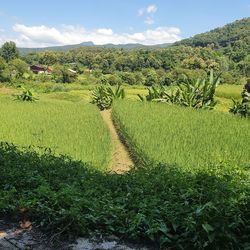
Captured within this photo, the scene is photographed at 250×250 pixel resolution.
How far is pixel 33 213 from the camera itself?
162 inches

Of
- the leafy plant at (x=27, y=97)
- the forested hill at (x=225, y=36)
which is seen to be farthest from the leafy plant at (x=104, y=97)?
the forested hill at (x=225, y=36)

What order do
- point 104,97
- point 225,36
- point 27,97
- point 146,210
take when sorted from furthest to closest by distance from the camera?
point 225,36 → point 27,97 → point 104,97 → point 146,210

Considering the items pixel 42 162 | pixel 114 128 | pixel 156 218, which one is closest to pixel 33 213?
pixel 156 218

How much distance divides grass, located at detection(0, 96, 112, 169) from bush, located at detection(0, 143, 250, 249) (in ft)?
14.8

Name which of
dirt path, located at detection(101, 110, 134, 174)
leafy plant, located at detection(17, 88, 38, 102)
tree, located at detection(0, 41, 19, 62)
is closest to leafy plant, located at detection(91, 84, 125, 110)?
leafy plant, located at detection(17, 88, 38, 102)

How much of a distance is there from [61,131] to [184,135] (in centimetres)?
417

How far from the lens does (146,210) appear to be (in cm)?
410

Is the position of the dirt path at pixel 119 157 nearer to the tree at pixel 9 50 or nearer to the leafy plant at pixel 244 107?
the leafy plant at pixel 244 107

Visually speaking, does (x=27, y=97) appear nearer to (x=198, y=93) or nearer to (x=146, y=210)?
(x=198, y=93)

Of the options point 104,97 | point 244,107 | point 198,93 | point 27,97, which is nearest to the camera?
point 244,107

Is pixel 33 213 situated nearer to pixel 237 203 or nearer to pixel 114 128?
pixel 237 203

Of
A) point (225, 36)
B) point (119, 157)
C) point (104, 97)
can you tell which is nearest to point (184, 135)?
point (119, 157)

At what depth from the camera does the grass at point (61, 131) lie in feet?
36.3

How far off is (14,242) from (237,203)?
209cm
